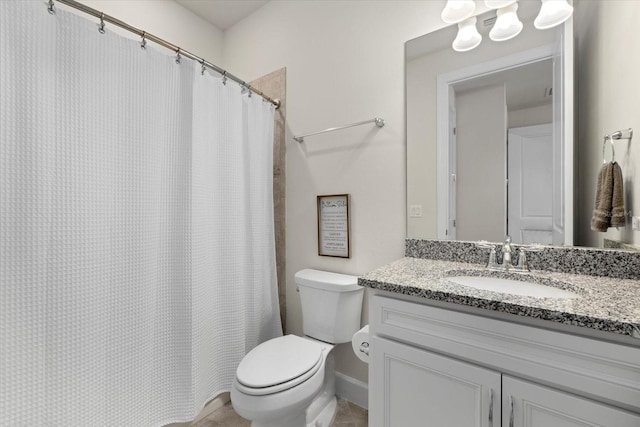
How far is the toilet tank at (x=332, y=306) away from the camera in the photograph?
1.56 meters

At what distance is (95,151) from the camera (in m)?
1.10

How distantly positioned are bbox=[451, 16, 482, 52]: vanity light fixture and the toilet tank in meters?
1.29

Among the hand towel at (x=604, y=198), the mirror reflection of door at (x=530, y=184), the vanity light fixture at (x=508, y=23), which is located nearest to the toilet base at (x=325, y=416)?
the mirror reflection of door at (x=530, y=184)

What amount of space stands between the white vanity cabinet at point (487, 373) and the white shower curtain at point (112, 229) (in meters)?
0.89

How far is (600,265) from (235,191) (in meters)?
1.65

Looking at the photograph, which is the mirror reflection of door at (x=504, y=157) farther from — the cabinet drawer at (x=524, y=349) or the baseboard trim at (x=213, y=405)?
the baseboard trim at (x=213, y=405)

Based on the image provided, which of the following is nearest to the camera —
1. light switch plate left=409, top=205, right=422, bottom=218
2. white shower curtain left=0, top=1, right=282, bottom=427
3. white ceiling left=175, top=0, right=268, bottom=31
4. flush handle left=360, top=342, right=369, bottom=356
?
white shower curtain left=0, top=1, right=282, bottom=427

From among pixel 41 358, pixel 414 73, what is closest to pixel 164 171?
pixel 41 358

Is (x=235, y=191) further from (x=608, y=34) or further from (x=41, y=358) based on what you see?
(x=608, y=34)

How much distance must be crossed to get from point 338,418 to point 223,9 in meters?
2.91

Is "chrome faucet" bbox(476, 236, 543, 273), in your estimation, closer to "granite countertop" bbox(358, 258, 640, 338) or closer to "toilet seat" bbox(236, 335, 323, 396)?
"granite countertop" bbox(358, 258, 640, 338)

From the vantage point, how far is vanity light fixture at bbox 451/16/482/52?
1.31m

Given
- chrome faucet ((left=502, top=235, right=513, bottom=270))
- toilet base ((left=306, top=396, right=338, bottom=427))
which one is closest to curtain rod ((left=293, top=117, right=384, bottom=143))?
chrome faucet ((left=502, top=235, right=513, bottom=270))

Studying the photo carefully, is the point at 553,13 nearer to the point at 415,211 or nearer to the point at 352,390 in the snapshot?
the point at 415,211
